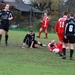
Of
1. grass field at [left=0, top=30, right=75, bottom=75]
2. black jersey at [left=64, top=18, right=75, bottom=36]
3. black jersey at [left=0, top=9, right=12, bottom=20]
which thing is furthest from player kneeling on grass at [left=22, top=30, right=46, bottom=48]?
black jersey at [left=64, top=18, right=75, bottom=36]

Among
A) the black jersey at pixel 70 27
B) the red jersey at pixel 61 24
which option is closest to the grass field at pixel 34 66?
A: the black jersey at pixel 70 27

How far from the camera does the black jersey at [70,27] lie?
12.7 m

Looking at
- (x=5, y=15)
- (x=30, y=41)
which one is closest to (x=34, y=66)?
(x=30, y=41)

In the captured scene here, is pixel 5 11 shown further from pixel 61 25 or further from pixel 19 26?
pixel 19 26

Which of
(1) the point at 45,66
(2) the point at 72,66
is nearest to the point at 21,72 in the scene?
(1) the point at 45,66

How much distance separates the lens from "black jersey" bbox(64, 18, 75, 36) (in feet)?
41.6

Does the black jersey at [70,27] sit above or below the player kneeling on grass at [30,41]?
above

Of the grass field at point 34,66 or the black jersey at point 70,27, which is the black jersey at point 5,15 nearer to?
the grass field at point 34,66

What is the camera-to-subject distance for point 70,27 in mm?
12711

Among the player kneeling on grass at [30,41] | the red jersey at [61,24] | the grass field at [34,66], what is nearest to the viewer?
the grass field at [34,66]

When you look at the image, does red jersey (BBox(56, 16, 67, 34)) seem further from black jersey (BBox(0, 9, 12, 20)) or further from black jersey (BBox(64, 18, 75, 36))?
black jersey (BBox(0, 9, 12, 20))

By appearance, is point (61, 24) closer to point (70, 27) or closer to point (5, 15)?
point (70, 27)

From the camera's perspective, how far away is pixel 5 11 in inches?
661

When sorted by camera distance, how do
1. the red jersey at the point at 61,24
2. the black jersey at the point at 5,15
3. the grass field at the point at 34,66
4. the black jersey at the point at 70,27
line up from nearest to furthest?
the grass field at the point at 34,66 → the black jersey at the point at 70,27 → the red jersey at the point at 61,24 → the black jersey at the point at 5,15
